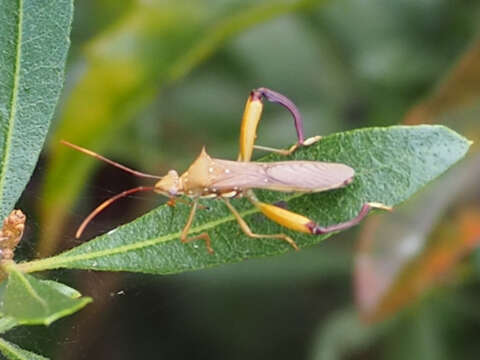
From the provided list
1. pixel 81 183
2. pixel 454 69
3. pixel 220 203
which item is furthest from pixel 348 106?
pixel 220 203

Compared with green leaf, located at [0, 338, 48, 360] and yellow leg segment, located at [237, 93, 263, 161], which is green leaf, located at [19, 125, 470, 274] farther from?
yellow leg segment, located at [237, 93, 263, 161]

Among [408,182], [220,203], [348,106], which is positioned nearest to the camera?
[408,182]

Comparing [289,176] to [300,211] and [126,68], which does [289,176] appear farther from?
[126,68]

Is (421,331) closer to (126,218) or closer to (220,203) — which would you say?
(126,218)

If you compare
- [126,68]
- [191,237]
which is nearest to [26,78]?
[191,237]

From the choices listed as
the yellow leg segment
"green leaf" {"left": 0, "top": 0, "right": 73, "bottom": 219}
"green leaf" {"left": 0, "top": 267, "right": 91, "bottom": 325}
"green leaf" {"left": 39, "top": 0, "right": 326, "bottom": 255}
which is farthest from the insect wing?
"green leaf" {"left": 39, "top": 0, "right": 326, "bottom": 255}

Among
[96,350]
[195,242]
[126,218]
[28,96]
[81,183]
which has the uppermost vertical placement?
[28,96]

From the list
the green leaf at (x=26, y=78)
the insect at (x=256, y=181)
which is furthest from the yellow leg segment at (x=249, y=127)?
the green leaf at (x=26, y=78)

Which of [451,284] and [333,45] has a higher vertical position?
[333,45]
